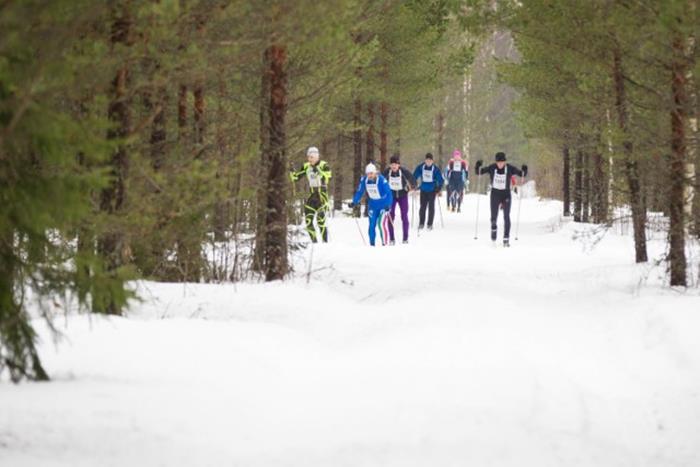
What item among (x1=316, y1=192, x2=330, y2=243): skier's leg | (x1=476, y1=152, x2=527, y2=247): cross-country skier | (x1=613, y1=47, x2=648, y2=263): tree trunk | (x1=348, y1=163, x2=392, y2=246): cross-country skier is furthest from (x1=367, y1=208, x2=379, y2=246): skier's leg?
(x1=613, y1=47, x2=648, y2=263): tree trunk

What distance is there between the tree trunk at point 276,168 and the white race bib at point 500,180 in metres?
7.37

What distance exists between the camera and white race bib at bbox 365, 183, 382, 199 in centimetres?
1791

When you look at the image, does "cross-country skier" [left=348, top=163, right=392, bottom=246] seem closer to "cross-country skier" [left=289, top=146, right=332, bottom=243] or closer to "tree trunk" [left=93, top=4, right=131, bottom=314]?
"cross-country skier" [left=289, top=146, right=332, bottom=243]

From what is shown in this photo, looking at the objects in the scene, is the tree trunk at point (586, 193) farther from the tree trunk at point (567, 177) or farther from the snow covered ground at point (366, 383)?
the snow covered ground at point (366, 383)

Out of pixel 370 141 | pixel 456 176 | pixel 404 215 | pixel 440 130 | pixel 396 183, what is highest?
pixel 440 130

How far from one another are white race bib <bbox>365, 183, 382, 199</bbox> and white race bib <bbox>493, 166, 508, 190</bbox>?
2378 millimetres

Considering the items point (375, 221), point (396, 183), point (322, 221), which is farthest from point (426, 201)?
point (322, 221)

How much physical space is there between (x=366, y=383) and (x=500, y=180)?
38.9ft

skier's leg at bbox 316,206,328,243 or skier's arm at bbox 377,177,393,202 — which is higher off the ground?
skier's arm at bbox 377,177,393,202

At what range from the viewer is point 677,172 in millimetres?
10602

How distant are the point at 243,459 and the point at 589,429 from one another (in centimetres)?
243

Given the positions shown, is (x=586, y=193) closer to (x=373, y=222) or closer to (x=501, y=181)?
(x=501, y=181)

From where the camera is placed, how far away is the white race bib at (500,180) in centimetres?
1836

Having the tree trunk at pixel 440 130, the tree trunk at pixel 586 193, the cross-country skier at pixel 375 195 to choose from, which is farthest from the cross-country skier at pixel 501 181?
the tree trunk at pixel 440 130
